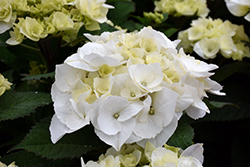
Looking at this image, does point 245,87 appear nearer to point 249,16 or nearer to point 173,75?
point 249,16

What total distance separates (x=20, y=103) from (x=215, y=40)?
649 mm

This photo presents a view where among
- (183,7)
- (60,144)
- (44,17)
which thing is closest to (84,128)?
(60,144)

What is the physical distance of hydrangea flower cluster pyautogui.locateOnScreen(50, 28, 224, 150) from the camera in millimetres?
463

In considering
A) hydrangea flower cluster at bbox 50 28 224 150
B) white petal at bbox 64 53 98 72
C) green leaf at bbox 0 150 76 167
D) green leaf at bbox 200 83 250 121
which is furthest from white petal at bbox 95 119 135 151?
green leaf at bbox 200 83 250 121

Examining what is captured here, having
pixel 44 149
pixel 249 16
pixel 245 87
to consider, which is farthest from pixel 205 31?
pixel 44 149

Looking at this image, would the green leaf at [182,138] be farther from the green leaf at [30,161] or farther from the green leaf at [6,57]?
the green leaf at [6,57]

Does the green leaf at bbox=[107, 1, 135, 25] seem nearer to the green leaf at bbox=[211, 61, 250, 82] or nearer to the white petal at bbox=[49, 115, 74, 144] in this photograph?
the green leaf at bbox=[211, 61, 250, 82]

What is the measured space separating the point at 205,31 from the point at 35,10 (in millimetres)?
574

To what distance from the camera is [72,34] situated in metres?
0.75

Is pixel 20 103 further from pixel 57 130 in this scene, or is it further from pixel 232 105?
pixel 232 105

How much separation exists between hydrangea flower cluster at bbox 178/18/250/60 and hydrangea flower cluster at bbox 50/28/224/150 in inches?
15.9

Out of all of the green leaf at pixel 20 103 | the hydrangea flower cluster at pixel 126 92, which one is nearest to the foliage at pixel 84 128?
the green leaf at pixel 20 103

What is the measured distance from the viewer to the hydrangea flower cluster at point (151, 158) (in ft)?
1.47

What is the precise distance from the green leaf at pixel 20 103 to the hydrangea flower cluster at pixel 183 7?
0.64 m
